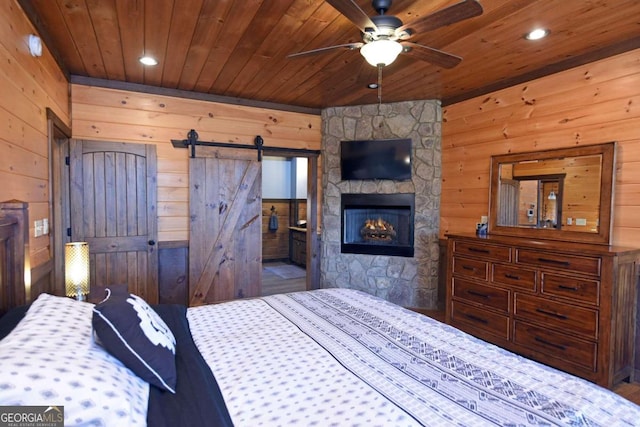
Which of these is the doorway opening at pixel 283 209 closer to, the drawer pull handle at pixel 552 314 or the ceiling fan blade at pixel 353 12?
the drawer pull handle at pixel 552 314

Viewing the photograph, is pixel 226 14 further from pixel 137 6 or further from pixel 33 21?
pixel 33 21

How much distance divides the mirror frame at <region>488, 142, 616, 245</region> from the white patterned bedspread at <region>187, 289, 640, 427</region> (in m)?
1.95

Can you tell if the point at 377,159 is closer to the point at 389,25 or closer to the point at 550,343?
the point at 389,25

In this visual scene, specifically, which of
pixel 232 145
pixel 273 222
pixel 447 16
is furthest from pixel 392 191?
pixel 273 222

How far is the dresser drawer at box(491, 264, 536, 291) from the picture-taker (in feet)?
9.39

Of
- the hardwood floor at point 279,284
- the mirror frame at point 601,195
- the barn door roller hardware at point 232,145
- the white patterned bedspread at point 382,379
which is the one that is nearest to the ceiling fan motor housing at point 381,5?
the white patterned bedspread at point 382,379

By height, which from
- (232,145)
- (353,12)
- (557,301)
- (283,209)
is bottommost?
(557,301)

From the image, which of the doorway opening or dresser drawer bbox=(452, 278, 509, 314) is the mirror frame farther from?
the doorway opening

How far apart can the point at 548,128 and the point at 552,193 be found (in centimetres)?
60

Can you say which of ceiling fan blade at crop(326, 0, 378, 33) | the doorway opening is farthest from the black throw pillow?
the doorway opening

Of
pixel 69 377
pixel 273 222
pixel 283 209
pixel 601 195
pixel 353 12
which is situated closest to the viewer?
pixel 69 377

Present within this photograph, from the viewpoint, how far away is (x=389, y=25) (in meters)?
1.99

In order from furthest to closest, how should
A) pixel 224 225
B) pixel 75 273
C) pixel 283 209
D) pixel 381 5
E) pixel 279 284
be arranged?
pixel 283 209, pixel 279 284, pixel 224 225, pixel 75 273, pixel 381 5

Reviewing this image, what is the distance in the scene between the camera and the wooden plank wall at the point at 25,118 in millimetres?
1841
